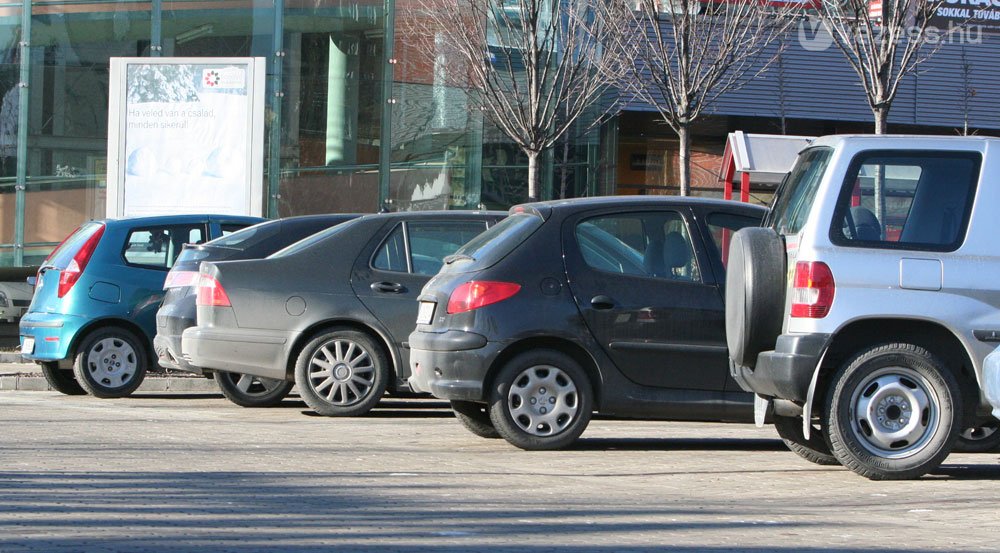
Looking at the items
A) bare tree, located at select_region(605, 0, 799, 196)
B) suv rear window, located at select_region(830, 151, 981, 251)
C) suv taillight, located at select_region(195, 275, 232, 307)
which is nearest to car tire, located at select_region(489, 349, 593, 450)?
suv rear window, located at select_region(830, 151, 981, 251)

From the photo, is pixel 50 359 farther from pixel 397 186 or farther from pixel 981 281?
pixel 397 186

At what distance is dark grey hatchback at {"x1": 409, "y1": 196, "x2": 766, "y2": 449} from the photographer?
28.0ft

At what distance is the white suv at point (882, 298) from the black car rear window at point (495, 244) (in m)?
1.60

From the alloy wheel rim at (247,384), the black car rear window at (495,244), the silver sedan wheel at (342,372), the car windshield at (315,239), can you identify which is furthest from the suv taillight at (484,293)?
the alloy wheel rim at (247,384)

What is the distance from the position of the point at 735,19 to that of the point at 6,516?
13190 millimetres

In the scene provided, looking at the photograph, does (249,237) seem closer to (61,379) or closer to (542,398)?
(61,379)

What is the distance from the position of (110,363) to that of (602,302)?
593cm

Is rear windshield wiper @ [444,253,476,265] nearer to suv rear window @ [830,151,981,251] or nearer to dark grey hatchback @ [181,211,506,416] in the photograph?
dark grey hatchback @ [181,211,506,416]

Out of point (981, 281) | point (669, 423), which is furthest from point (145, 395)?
point (981, 281)

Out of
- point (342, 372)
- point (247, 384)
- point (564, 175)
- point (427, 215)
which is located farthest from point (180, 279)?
point (564, 175)

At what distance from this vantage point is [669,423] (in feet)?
36.8

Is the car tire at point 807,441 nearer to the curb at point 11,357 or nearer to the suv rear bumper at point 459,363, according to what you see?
the suv rear bumper at point 459,363

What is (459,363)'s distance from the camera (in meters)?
8.48

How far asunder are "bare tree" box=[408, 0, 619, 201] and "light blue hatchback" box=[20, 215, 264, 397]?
6637 millimetres
